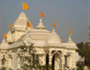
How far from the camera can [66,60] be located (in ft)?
106

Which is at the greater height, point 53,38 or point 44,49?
point 53,38

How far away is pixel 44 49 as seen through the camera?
2872 cm

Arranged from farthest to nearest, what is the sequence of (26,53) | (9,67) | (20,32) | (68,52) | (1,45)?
(20,32) → (1,45) → (9,67) → (68,52) → (26,53)

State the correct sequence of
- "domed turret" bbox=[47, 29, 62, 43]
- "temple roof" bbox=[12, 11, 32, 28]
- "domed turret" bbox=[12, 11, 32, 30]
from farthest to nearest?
"temple roof" bbox=[12, 11, 32, 28]
"domed turret" bbox=[12, 11, 32, 30]
"domed turret" bbox=[47, 29, 62, 43]

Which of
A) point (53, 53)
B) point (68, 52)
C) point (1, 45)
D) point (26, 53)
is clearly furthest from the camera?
point (1, 45)

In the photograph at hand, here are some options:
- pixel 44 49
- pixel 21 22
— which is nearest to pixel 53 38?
pixel 44 49

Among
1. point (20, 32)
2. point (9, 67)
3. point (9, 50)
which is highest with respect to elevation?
point (20, 32)

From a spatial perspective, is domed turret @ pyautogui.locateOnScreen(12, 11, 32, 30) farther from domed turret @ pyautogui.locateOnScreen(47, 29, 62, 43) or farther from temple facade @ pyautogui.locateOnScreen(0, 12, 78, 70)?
domed turret @ pyautogui.locateOnScreen(47, 29, 62, 43)

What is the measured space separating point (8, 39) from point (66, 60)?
38.4ft

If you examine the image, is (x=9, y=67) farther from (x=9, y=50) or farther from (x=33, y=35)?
(x=33, y=35)

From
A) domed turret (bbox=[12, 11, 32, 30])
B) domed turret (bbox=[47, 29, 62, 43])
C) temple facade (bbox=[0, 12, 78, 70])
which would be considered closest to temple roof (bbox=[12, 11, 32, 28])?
domed turret (bbox=[12, 11, 32, 30])

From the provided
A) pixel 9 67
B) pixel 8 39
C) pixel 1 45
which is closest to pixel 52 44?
pixel 9 67

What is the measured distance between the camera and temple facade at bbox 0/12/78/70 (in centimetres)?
2820

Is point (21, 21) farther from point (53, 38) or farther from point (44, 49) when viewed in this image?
point (53, 38)
